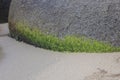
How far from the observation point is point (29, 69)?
15.0 feet

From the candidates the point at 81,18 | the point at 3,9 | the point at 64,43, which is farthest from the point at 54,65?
the point at 3,9

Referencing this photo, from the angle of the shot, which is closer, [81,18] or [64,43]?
[81,18]

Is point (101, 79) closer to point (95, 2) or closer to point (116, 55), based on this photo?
point (116, 55)

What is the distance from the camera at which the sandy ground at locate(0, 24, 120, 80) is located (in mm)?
4191

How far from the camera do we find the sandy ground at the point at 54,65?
4.19 meters

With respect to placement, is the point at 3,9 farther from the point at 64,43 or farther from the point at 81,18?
the point at 81,18

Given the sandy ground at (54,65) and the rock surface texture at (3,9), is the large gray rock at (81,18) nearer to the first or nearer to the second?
the sandy ground at (54,65)

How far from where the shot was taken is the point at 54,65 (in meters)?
4.66

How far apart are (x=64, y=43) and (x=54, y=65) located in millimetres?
831

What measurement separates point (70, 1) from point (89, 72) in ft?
5.80

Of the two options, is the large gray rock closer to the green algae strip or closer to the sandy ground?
the green algae strip

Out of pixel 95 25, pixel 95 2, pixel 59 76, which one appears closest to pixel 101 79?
pixel 59 76

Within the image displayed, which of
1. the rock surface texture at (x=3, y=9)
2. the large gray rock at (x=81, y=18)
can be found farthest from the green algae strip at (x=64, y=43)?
the rock surface texture at (x=3, y=9)

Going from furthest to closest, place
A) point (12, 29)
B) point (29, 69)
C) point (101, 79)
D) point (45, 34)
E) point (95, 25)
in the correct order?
point (12, 29)
point (45, 34)
point (95, 25)
point (29, 69)
point (101, 79)
